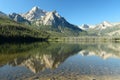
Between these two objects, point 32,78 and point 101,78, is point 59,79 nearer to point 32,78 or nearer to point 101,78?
point 32,78

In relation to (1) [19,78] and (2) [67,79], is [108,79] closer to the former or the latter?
(2) [67,79]

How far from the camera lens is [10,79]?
1786 inches

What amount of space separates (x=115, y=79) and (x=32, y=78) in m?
17.9

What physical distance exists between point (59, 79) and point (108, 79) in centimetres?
1047

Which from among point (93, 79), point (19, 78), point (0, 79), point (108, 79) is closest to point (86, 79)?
point (93, 79)

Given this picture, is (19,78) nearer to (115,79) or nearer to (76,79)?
(76,79)

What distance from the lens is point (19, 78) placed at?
46.6m

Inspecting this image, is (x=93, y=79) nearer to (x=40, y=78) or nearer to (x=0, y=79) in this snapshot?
(x=40, y=78)

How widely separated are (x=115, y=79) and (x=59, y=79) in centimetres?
1188

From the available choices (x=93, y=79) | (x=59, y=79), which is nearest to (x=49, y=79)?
(x=59, y=79)

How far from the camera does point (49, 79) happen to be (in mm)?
45281

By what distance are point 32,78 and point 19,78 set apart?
295 cm

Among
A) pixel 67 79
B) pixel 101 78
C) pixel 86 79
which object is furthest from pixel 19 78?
pixel 101 78

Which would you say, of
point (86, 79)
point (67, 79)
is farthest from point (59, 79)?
point (86, 79)
